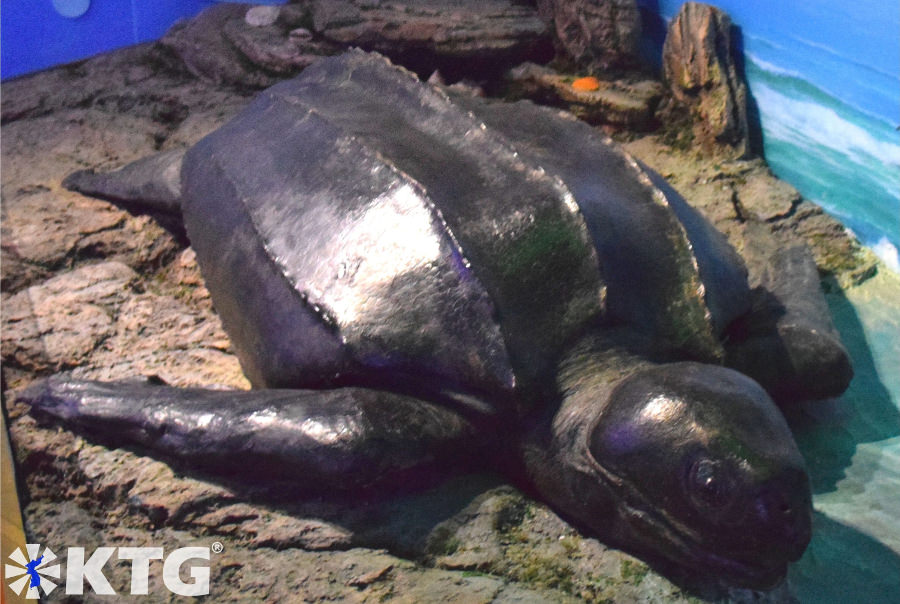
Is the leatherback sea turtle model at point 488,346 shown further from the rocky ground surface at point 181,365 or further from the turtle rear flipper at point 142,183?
the turtle rear flipper at point 142,183

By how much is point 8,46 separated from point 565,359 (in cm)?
373

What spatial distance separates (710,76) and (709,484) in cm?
281

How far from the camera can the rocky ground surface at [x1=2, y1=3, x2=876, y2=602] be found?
2.07 metres

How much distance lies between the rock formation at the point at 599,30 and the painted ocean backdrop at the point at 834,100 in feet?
1.70

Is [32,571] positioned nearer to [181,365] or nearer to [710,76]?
[181,365]

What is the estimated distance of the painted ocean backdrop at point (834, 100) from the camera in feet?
10.8

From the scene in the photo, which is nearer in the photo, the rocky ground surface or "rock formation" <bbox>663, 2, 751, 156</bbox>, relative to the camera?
the rocky ground surface

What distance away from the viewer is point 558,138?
9.86 feet

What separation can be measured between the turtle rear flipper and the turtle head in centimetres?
220

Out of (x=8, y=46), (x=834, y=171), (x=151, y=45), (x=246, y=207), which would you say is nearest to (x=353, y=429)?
(x=246, y=207)

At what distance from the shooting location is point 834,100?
353cm

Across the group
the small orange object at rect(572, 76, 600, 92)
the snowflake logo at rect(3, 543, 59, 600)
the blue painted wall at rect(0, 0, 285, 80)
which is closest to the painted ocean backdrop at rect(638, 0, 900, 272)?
the small orange object at rect(572, 76, 600, 92)

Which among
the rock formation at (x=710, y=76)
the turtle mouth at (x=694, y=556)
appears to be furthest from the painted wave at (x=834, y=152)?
the turtle mouth at (x=694, y=556)

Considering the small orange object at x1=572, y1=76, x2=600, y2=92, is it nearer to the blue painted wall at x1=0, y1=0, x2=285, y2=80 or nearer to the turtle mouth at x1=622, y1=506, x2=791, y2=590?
the blue painted wall at x1=0, y1=0, x2=285, y2=80
